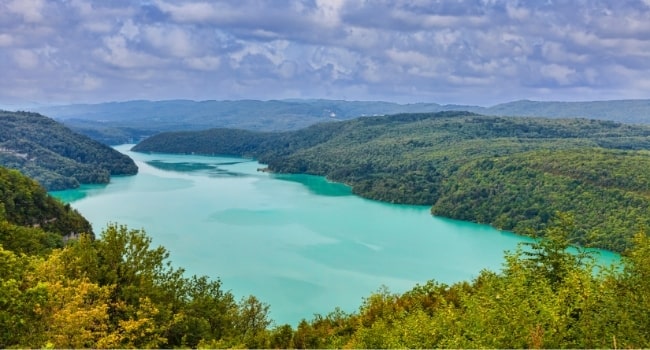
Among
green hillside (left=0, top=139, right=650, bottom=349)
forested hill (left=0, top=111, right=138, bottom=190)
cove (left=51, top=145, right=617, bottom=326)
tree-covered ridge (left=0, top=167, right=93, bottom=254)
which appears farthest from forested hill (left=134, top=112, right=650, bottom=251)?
forested hill (left=0, top=111, right=138, bottom=190)

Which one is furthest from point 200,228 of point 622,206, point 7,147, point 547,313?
point 7,147

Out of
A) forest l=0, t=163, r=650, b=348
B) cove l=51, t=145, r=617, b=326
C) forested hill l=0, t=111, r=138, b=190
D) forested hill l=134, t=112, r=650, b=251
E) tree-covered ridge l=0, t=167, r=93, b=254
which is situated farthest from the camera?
forested hill l=0, t=111, r=138, b=190

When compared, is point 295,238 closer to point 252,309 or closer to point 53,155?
point 252,309

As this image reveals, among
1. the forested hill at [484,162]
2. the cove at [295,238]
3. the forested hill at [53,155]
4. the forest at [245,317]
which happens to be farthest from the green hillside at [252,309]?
the forested hill at [53,155]

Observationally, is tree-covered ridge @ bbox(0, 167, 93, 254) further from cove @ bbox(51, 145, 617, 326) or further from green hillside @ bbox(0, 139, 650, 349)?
green hillside @ bbox(0, 139, 650, 349)

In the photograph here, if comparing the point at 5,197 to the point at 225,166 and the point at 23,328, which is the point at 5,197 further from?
the point at 225,166
